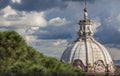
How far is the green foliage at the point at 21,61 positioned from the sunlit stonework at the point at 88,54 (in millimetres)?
59379

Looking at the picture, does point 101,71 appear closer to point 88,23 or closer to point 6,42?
point 88,23

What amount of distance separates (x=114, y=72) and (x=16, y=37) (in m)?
70.7

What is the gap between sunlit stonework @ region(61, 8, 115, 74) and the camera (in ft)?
455

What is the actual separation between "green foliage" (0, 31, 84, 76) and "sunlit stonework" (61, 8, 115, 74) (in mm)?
59379

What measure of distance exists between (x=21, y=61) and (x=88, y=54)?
7153cm

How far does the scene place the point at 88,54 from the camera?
144 meters

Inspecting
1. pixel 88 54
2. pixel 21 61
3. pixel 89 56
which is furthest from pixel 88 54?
pixel 21 61

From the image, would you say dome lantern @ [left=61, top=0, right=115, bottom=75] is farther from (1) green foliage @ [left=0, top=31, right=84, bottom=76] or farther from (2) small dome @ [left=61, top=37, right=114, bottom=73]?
(1) green foliage @ [left=0, top=31, right=84, bottom=76]

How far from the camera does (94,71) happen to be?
137 meters

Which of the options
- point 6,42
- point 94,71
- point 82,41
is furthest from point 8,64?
point 82,41

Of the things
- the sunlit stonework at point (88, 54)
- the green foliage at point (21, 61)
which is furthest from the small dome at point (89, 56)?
the green foliage at point (21, 61)

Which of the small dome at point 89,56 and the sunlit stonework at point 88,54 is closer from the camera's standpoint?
the small dome at point 89,56

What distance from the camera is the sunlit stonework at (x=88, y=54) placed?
139 metres

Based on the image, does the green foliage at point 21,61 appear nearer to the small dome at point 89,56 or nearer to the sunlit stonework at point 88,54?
the small dome at point 89,56
